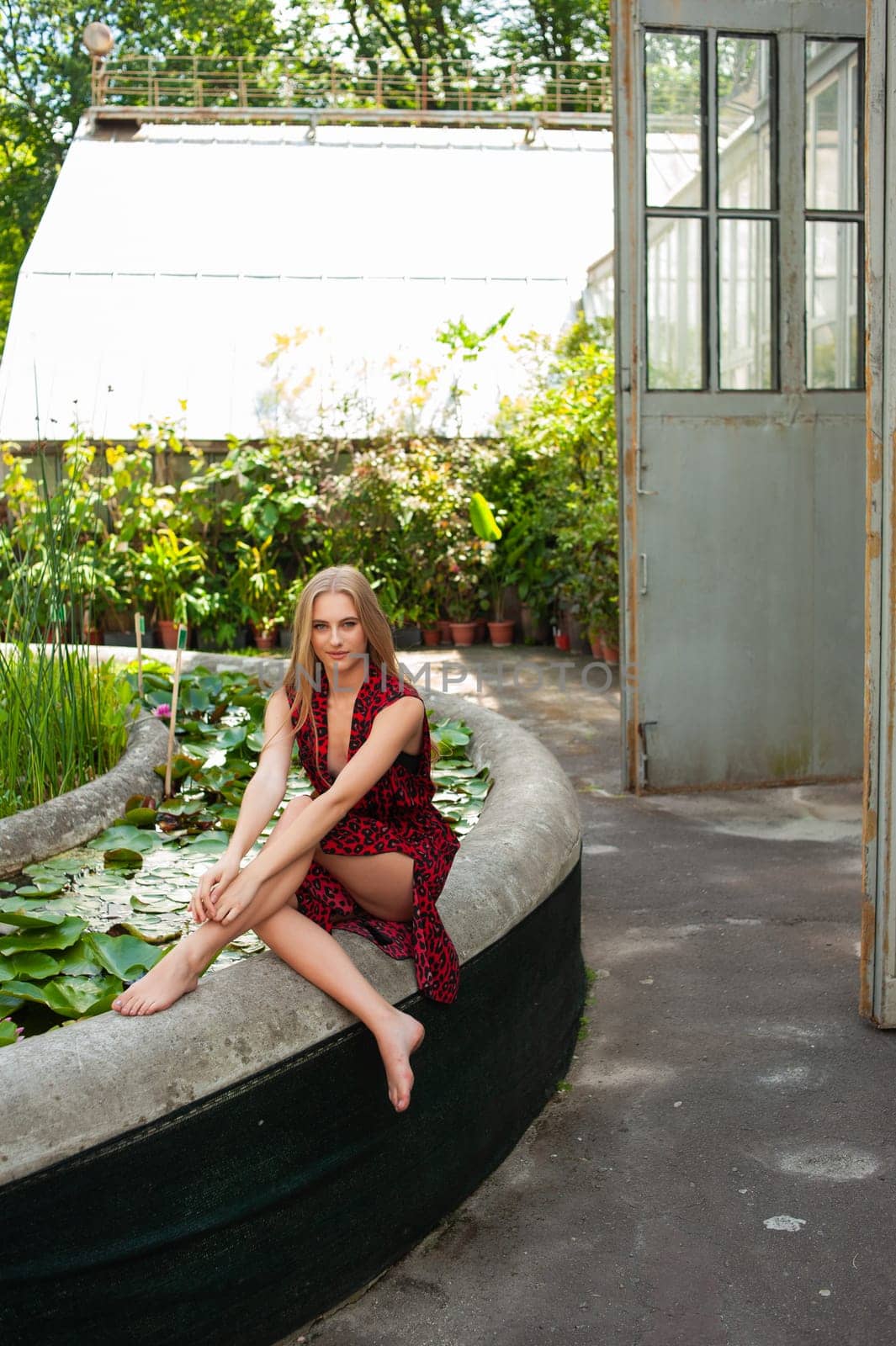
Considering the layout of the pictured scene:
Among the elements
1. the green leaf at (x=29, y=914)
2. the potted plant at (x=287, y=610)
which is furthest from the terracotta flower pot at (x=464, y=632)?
the green leaf at (x=29, y=914)

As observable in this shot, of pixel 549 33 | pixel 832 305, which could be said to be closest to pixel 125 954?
pixel 832 305

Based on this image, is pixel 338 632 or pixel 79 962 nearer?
pixel 338 632

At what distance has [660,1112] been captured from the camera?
2758 millimetres

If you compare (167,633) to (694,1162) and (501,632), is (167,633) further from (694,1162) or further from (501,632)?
(694,1162)

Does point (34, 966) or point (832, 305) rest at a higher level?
point (832, 305)

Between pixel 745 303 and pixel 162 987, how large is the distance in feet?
14.4

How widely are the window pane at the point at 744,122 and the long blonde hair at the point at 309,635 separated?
367 cm

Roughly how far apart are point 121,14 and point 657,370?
781 inches

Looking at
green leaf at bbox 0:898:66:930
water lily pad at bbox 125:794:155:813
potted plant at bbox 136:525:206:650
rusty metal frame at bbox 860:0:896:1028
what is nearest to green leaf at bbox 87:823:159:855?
water lily pad at bbox 125:794:155:813

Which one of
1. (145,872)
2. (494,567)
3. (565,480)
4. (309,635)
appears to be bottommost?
(145,872)

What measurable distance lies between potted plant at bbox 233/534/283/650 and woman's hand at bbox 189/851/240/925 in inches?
303

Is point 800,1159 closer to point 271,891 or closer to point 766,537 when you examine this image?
point 271,891

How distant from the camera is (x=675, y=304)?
539 cm

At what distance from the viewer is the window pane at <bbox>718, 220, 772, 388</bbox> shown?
213 inches
